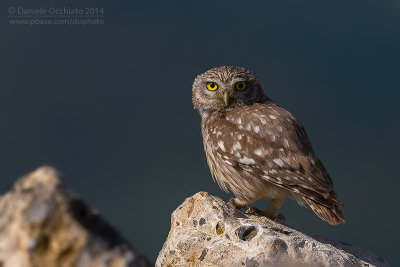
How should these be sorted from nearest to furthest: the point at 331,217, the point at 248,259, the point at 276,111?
1. the point at 248,259
2. the point at 331,217
3. the point at 276,111

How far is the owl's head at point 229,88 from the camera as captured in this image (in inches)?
190

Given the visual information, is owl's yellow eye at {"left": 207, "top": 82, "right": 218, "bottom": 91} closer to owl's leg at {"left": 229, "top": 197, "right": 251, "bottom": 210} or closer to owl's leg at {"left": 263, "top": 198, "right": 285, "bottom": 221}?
owl's leg at {"left": 229, "top": 197, "right": 251, "bottom": 210}

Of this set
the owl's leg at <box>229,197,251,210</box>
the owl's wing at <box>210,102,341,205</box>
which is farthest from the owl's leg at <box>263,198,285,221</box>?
the owl's wing at <box>210,102,341,205</box>

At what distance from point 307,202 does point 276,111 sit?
91 centimetres

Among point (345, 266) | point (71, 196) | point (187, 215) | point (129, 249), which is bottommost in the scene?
point (345, 266)

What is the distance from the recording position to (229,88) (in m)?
4.81

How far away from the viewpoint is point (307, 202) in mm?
4039

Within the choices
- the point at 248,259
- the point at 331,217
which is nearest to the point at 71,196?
the point at 248,259

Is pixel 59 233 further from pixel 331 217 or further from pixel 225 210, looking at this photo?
pixel 331 217

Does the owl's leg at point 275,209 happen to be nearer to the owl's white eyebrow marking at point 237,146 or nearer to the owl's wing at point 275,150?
the owl's wing at point 275,150

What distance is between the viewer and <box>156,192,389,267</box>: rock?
2926 mm

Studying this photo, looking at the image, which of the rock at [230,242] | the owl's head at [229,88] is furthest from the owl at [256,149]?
the rock at [230,242]

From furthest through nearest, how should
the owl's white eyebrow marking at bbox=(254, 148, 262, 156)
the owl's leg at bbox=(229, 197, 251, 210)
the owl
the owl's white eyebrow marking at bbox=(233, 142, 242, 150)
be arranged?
the owl's leg at bbox=(229, 197, 251, 210) < the owl's white eyebrow marking at bbox=(233, 142, 242, 150) < the owl's white eyebrow marking at bbox=(254, 148, 262, 156) < the owl

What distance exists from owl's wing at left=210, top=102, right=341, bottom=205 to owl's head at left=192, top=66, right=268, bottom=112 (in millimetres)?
226
